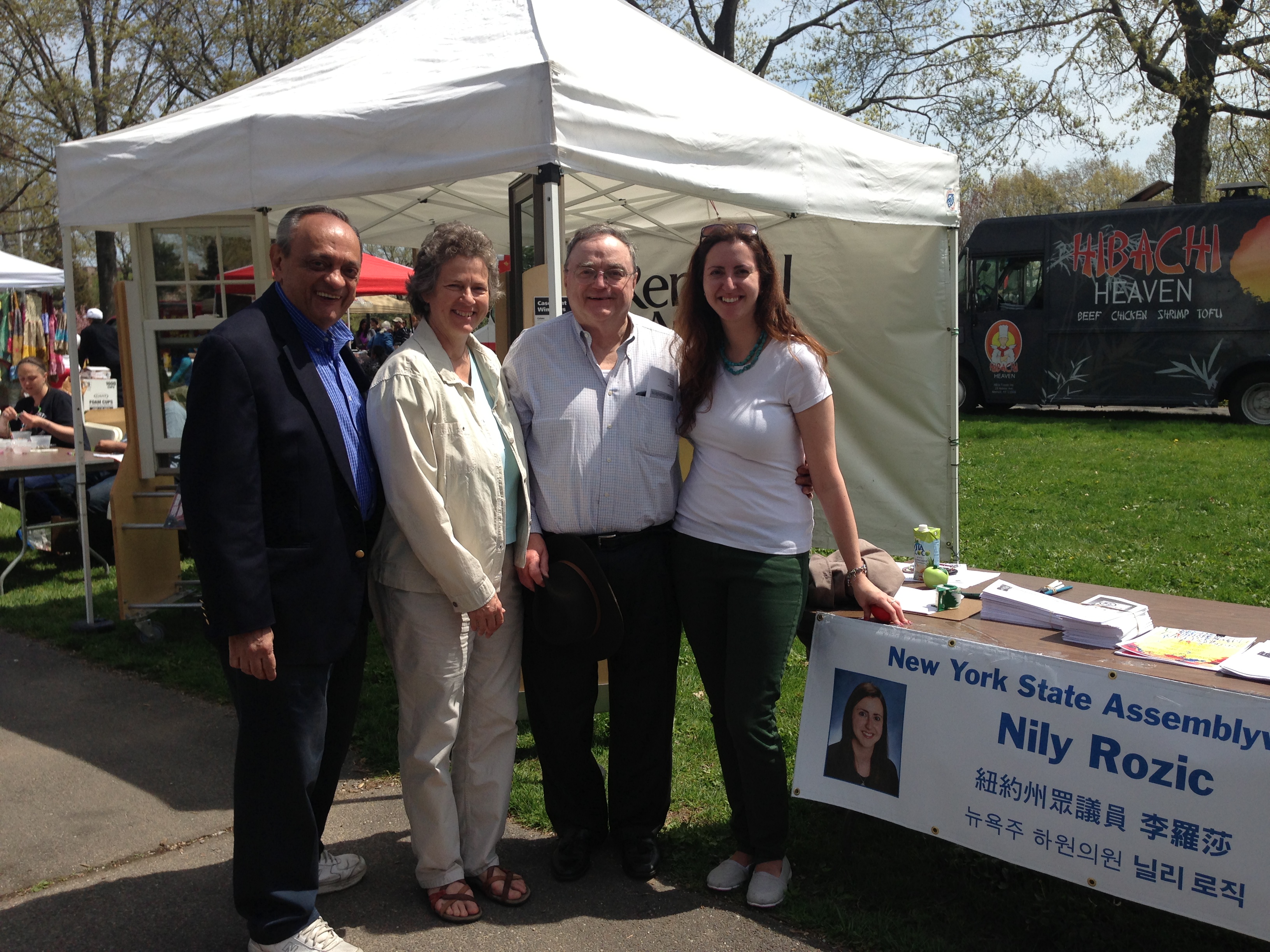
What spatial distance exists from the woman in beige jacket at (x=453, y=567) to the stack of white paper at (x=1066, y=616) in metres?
1.45

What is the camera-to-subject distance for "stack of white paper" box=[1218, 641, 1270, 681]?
238 cm

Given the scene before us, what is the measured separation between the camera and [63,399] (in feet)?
25.8

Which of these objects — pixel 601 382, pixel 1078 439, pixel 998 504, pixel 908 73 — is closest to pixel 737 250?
pixel 601 382

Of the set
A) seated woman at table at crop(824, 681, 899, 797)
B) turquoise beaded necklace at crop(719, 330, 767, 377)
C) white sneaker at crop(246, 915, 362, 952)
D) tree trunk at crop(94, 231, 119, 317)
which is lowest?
white sneaker at crop(246, 915, 362, 952)

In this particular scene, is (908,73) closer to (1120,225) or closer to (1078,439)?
(1120,225)

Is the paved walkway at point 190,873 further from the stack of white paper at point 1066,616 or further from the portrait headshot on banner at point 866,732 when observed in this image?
the stack of white paper at point 1066,616

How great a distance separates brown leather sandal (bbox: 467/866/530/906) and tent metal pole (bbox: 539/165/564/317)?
1969 mm

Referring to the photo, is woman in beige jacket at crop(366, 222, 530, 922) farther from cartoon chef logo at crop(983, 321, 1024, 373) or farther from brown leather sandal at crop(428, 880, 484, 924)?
cartoon chef logo at crop(983, 321, 1024, 373)

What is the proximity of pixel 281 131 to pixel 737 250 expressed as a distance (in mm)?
2257

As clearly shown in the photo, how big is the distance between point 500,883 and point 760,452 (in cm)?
148

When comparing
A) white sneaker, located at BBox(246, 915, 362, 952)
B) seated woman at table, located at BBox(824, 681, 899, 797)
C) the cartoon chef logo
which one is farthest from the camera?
the cartoon chef logo

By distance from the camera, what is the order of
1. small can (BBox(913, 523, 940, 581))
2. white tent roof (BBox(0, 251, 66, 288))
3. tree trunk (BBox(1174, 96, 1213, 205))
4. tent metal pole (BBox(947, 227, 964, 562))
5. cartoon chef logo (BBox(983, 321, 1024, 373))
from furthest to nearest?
tree trunk (BBox(1174, 96, 1213, 205)) < cartoon chef logo (BBox(983, 321, 1024, 373)) < white tent roof (BBox(0, 251, 66, 288)) < tent metal pole (BBox(947, 227, 964, 562)) < small can (BBox(913, 523, 940, 581))

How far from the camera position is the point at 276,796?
2.46m

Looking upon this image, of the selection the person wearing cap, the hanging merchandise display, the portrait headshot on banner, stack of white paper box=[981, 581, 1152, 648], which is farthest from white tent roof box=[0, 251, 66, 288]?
stack of white paper box=[981, 581, 1152, 648]
